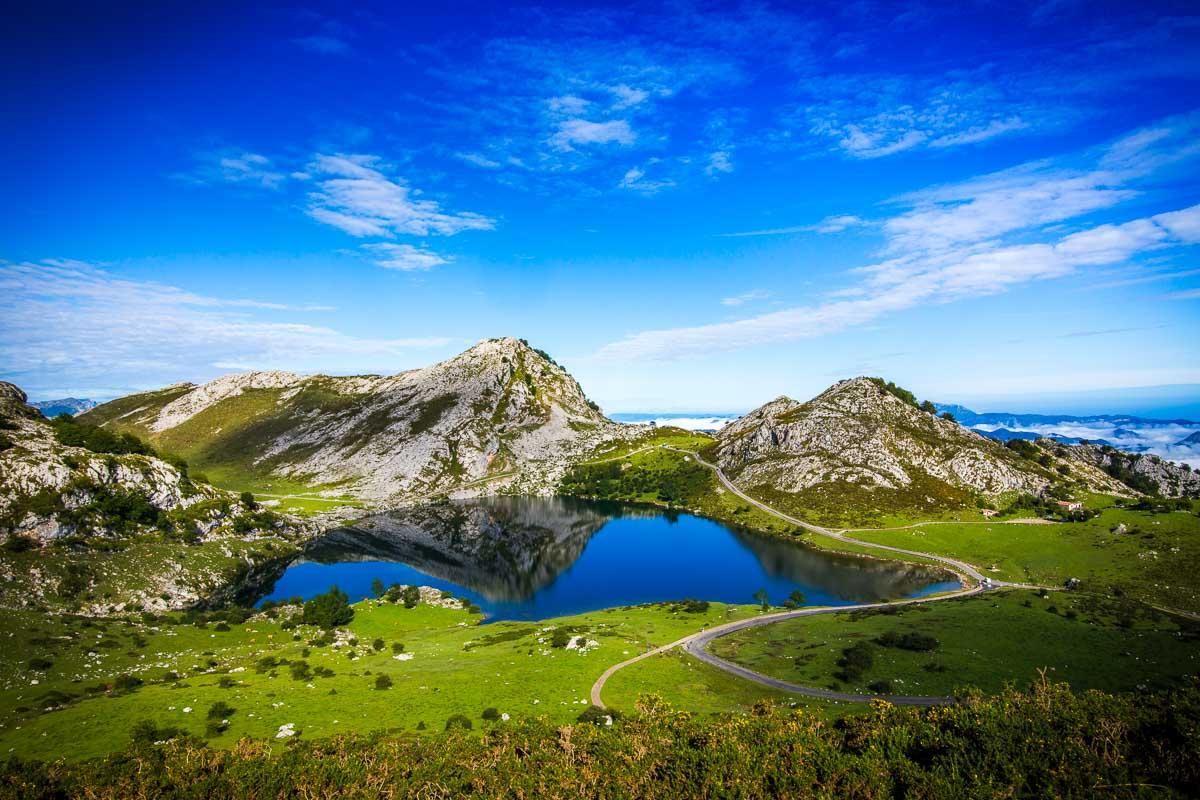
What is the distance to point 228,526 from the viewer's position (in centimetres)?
12156

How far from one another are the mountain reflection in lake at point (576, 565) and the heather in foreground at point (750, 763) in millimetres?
67014

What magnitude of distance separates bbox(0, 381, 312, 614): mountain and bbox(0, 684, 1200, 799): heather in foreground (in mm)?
75013

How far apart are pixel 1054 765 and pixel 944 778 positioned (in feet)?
17.4

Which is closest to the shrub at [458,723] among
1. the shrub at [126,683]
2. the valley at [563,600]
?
the valley at [563,600]

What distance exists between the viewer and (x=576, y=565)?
5059 inches

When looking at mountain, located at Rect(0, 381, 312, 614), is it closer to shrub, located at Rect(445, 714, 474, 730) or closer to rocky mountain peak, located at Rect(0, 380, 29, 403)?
rocky mountain peak, located at Rect(0, 380, 29, 403)

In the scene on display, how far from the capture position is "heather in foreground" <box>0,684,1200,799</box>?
75.8 feet

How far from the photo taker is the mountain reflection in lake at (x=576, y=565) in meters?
102

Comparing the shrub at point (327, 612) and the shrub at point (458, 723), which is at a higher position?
the shrub at point (458, 723)

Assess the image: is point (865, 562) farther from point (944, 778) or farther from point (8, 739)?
point (8, 739)

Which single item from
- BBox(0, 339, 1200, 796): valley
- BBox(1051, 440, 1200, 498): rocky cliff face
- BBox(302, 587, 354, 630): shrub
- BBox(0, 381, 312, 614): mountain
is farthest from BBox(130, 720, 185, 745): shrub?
BBox(1051, 440, 1200, 498): rocky cliff face

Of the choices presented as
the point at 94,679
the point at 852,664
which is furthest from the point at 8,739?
the point at 852,664

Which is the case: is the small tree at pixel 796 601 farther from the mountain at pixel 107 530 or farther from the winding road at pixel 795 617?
the mountain at pixel 107 530

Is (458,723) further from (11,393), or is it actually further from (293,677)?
(11,393)
